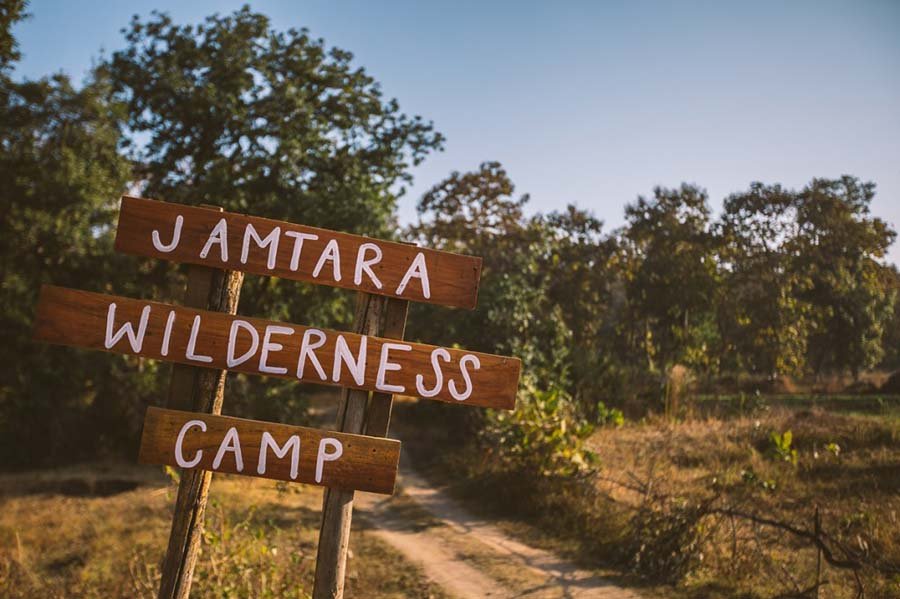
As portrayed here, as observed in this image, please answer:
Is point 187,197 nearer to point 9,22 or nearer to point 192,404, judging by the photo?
point 9,22

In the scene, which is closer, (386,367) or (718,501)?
(386,367)

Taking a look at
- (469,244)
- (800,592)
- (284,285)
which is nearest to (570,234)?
(469,244)

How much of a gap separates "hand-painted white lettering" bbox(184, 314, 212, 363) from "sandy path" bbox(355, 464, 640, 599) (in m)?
4.19

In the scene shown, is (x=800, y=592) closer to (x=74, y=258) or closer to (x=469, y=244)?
(x=74, y=258)

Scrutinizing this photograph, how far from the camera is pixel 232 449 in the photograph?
3012 mm

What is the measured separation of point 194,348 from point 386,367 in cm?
102

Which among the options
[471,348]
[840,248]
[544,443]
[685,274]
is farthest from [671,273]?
[544,443]

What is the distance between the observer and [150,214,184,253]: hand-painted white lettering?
311 cm

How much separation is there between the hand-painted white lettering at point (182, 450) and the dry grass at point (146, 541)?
248cm

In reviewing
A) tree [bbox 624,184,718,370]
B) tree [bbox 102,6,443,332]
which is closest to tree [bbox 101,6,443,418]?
tree [bbox 102,6,443,332]

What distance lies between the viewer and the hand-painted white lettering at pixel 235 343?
309cm

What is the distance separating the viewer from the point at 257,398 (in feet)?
42.2

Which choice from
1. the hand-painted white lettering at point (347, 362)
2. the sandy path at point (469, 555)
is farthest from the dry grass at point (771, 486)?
the hand-painted white lettering at point (347, 362)

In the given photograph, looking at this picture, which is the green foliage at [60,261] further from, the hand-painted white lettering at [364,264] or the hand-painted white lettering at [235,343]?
the hand-painted white lettering at [364,264]
